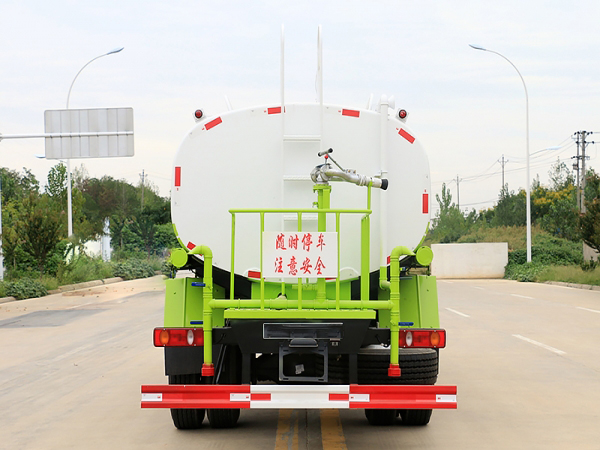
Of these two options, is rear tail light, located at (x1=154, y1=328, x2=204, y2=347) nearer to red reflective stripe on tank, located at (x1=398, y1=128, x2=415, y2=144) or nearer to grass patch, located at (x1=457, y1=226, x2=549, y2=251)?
red reflective stripe on tank, located at (x1=398, y1=128, x2=415, y2=144)

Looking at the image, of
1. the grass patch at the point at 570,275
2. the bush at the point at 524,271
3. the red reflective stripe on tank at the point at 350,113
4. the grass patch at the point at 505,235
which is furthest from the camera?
the grass patch at the point at 505,235

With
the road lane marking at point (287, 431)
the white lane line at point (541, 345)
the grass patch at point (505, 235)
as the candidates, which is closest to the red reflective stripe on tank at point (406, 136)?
the road lane marking at point (287, 431)

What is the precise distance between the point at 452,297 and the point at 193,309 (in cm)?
1884

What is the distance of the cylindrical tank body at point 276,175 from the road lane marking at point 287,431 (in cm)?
145

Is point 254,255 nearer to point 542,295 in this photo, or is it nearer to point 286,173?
point 286,173

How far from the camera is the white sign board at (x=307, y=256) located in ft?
18.8

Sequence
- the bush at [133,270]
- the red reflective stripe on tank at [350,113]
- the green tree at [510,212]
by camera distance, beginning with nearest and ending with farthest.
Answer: the red reflective stripe on tank at [350,113] < the bush at [133,270] < the green tree at [510,212]

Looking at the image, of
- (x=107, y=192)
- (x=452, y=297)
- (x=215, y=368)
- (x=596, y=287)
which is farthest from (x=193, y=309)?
(x=107, y=192)

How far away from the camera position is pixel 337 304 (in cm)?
573

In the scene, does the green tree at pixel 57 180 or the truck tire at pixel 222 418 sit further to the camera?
the green tree at pixel 57 180

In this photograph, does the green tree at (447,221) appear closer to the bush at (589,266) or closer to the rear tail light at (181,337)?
the bush at (589,266)

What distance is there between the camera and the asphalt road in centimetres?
662

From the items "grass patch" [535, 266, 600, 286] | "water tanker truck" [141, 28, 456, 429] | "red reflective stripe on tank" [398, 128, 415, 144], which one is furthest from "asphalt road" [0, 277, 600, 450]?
"grass patch" [535, 266, 600, 286]

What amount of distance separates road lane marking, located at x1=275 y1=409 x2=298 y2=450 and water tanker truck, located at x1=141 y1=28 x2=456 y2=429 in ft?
1.56
